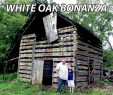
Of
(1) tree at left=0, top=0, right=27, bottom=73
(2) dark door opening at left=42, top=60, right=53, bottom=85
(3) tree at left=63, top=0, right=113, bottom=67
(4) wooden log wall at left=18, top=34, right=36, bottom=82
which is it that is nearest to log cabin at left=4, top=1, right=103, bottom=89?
(4) wooden log wall at left=18, top=34, right=36, bottom=82

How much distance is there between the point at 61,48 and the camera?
Answer: 7324 mm

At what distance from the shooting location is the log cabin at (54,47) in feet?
23.0

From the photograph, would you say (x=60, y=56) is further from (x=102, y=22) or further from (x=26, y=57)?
(x=102, y=22)

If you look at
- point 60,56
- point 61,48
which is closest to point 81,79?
point 60,56

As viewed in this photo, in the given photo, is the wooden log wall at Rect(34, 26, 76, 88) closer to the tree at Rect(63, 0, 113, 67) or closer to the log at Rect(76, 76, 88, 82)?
the log at Rect(76, 76, 88, 82)

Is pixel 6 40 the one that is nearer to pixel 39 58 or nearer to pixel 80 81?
pixel 39 58

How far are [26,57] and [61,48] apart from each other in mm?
3449

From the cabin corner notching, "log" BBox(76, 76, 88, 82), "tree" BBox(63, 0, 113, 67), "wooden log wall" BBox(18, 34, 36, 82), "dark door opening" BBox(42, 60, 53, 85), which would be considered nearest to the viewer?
"log" BBox(76, 76, 88, 82)

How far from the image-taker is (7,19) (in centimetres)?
1517

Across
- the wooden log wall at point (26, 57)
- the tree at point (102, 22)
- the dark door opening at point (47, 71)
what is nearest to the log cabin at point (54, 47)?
the wooden log wall at point (26, 57)

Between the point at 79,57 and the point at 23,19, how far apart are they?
39.3 feet

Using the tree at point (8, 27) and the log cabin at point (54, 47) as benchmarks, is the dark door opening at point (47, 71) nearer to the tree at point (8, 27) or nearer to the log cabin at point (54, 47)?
the log cabin at point (54, 47)

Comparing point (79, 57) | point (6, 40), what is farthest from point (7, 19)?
point (79, 57)

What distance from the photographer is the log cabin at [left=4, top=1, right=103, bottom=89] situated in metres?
7.02
